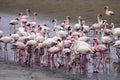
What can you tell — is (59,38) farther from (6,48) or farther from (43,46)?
(6,48)

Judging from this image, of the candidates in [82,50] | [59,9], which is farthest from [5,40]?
[59,9]

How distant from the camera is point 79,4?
24672 millimetres

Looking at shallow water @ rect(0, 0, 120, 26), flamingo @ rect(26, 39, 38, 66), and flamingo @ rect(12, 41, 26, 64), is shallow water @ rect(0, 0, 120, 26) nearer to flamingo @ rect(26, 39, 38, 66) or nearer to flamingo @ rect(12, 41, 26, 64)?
flamingo @ rect(12, 41, 26, 64)

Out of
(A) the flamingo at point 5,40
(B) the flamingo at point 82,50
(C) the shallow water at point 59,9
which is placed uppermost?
(C) the shallow water at point 59,9

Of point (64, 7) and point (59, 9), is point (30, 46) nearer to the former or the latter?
point (59, 9)

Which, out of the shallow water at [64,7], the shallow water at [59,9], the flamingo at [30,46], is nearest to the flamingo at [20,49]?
the flamingo at [30,46]

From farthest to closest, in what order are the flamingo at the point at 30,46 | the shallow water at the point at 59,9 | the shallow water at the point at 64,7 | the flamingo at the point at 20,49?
the shallow water at the point at 64,7 → the shallow water at the point at 59,9 → the flamingo at the point at 20,49 → the flamingo at the point at 30,46

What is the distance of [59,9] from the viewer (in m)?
23.8

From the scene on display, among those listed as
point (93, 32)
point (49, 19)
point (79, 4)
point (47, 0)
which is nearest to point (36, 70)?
point (93, 32)

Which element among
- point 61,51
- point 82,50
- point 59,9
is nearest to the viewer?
point 82,50

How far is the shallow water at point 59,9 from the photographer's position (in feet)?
70.0

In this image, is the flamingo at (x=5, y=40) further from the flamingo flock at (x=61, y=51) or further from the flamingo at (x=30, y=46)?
the flamingo at (x=30, y=46)

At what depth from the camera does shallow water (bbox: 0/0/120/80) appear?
21328 mm

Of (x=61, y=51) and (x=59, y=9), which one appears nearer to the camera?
(x=61, y=51)
